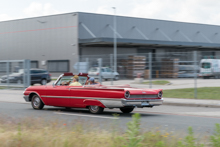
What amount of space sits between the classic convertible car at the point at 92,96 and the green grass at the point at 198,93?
626cm

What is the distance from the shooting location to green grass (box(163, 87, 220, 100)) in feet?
57.7

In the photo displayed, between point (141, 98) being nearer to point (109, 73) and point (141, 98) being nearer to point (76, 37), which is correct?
point (109, 73)

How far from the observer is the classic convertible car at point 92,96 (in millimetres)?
11022

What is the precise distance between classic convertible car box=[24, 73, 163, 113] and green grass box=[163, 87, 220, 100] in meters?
6.26

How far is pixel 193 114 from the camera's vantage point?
39.6 ft

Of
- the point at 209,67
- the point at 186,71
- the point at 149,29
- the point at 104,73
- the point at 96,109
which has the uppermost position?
the point at 149,29

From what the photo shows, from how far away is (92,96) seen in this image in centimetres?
1159

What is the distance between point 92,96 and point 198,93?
8.99 m

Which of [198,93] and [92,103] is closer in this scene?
[92,103]

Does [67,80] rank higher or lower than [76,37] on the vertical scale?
lower

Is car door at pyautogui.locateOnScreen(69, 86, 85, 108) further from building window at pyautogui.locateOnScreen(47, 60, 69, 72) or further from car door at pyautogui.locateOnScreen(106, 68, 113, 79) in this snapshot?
building window at pyautogui.locateOnScreen(47, 60, 69, 72)

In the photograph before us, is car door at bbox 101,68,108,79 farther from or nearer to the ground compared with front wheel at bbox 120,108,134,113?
farther from the ground

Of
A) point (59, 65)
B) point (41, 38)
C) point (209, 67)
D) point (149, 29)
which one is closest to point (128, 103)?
point (209, 67)

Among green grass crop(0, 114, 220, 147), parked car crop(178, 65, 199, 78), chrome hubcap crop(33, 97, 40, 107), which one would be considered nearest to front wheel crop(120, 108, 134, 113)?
chrome hubcap crop(33, 97, 40, 107)
